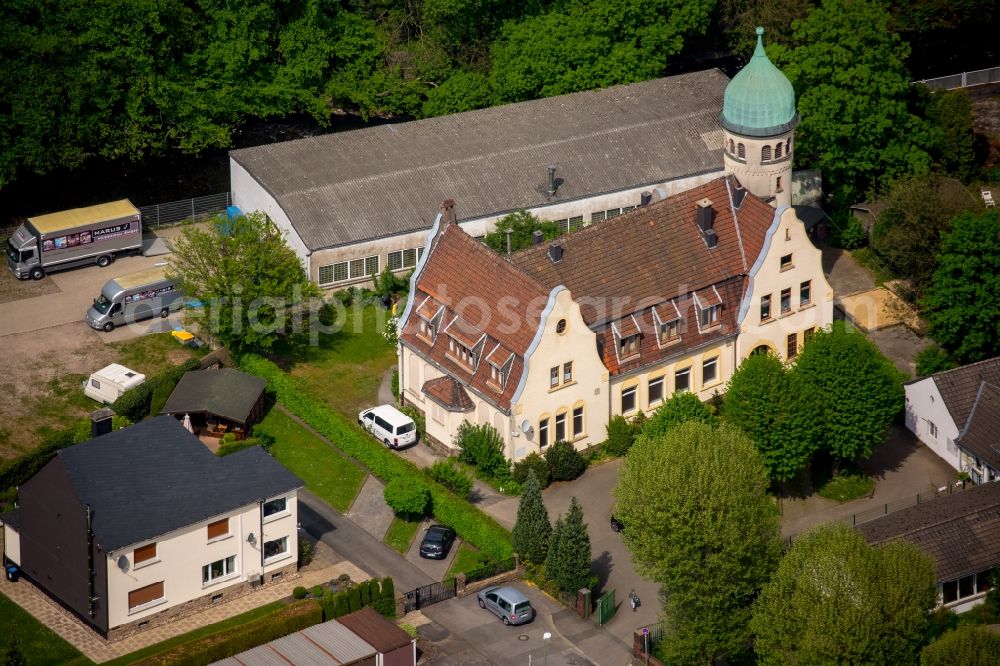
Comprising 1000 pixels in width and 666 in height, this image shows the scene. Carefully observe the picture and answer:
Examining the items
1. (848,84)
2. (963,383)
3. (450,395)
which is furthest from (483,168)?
(963,383)

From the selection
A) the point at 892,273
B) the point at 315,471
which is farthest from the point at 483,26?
the point at 315,471

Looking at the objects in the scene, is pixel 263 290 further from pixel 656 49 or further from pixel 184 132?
pixel 656 49

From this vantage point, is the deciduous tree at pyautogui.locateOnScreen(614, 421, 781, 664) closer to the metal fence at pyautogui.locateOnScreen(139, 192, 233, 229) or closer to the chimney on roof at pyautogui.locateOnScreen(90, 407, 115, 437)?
the chimney on roof at pyautogui.locateOnScreen(90, 407, 115, 437)

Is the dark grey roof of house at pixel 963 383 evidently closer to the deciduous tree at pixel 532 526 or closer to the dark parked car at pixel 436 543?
the deciduous tree at pixel 532 526

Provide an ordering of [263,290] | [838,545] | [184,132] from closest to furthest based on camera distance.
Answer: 1. [838,545]
2. [263,290]
3. [184,132]

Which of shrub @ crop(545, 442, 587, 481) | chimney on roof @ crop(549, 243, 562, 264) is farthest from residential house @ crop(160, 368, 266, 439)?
chimney on roof @ crop(549, 243, 562, 264)

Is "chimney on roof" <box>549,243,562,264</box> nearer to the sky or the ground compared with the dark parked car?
nearer to the sky
